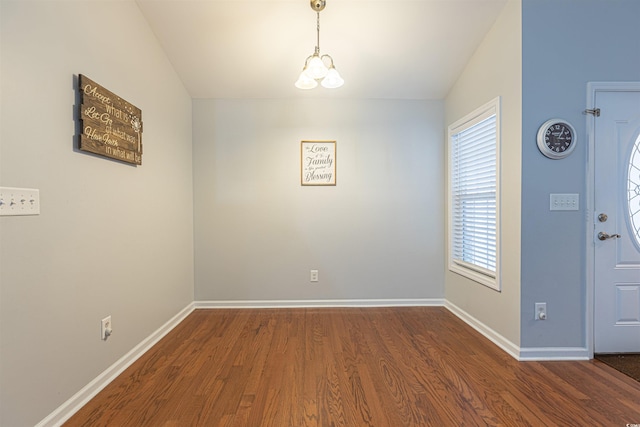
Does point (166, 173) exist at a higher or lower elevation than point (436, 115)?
lower

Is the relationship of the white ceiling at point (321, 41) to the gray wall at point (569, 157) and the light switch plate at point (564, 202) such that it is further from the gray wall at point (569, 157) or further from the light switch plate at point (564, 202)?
the light switch plate at point (564, 202)

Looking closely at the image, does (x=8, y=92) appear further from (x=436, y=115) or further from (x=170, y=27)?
(x=436, y=115)

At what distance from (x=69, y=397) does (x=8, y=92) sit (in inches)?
63.2

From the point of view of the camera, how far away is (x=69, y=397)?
161cm

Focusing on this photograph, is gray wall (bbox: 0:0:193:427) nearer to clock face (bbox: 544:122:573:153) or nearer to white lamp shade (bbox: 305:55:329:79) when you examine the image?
white lamp shade (bbox: 305:55:329:79)

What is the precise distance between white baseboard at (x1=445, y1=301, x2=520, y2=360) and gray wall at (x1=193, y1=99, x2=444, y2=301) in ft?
1.12

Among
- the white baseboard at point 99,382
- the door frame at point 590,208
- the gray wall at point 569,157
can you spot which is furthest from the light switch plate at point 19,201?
the door frame at point 590,208

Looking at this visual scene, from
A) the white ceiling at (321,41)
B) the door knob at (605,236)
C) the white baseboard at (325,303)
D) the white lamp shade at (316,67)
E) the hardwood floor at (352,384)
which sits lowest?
the hardwood floor at (352,384)

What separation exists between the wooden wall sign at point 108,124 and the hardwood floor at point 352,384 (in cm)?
155

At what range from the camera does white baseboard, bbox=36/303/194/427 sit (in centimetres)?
152

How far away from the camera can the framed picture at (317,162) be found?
333 cm

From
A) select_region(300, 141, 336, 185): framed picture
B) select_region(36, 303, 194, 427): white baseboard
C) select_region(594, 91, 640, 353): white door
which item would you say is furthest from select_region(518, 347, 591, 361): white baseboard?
select_region(36, 303, 194, 427): white baseboard

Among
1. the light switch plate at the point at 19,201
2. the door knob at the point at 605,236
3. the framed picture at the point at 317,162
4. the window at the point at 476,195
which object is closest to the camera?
the light switch plate at the point at 19,201

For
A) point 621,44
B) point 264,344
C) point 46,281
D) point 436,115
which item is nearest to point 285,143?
point 436,115
